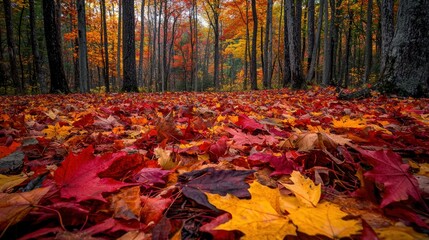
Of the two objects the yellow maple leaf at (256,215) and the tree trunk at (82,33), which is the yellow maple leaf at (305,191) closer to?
the yellow maple leaf at (256,215)

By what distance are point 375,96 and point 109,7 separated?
23909mm

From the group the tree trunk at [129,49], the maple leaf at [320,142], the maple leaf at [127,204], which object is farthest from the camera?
the tree trunk at [129,49]

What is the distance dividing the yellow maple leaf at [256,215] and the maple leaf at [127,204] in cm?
21

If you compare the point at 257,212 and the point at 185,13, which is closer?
the point at 257,212

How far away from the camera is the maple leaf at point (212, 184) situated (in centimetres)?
74

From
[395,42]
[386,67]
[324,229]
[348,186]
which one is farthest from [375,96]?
[324,229]

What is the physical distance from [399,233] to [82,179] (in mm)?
839

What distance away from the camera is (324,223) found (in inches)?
22.9

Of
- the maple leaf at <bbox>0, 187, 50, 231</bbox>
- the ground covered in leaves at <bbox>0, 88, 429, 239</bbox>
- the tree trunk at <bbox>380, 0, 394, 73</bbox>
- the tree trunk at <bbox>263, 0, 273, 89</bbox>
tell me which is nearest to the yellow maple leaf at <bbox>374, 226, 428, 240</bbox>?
the ground covered in leaves at <bbox>0, 88, 429, 239</bbox>

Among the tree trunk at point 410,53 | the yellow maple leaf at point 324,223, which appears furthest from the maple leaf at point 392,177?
the tree trunk at point 410,53

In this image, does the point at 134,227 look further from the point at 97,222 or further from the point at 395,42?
the point at 395,42

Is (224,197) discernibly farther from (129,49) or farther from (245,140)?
(129,49)

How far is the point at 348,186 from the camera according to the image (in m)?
0.89

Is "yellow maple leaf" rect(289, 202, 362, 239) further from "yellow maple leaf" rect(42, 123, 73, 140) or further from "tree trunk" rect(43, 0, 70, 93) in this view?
"tree trunk" rect(43, 0, 70, 93)
